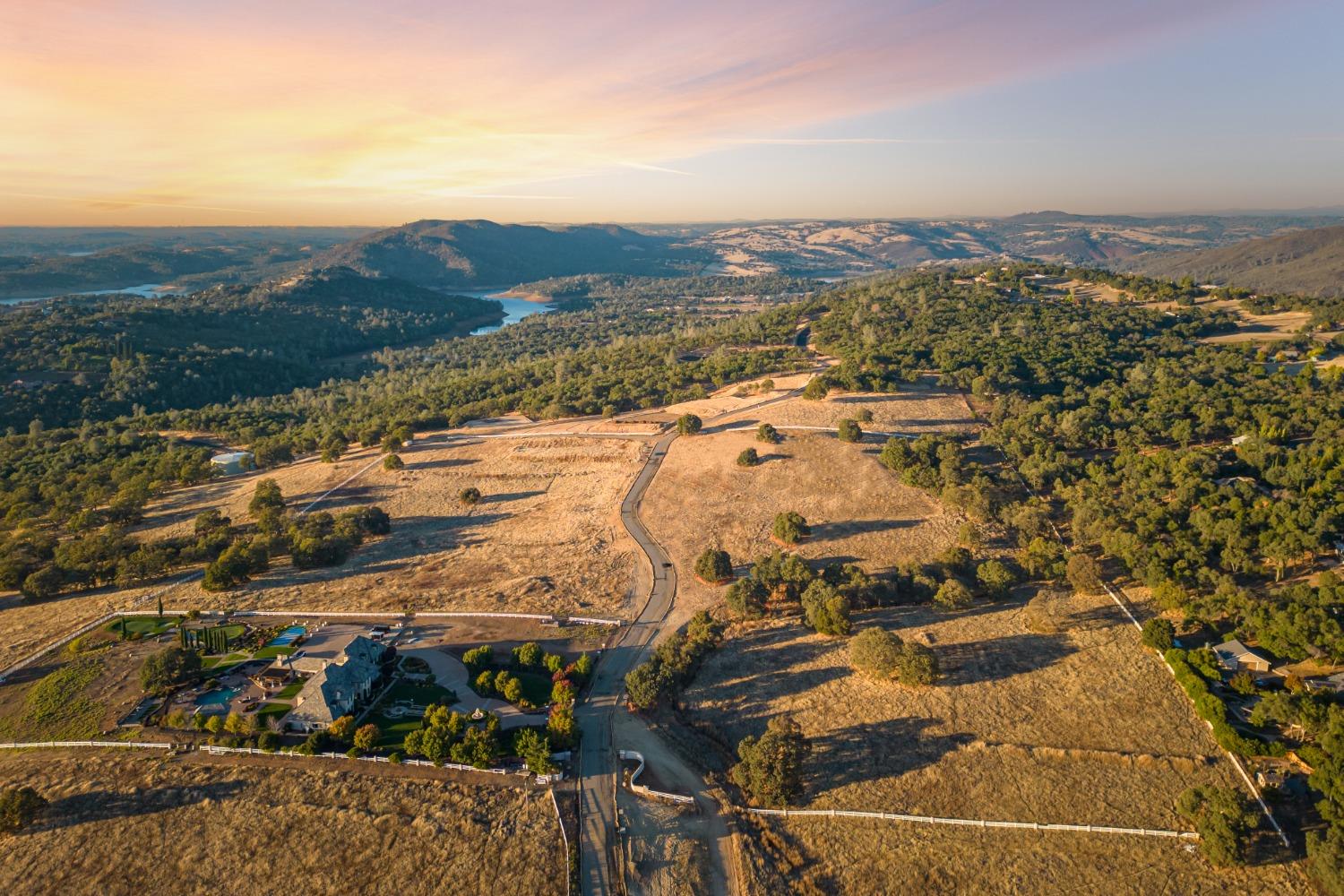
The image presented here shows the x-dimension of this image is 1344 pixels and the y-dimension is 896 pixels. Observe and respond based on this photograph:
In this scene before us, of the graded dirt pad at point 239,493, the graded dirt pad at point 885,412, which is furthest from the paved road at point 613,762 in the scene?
the graded dirt pad at point 239,493

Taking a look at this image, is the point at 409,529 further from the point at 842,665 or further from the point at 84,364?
the point at 84,364

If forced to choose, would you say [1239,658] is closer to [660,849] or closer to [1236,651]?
[1236,651]

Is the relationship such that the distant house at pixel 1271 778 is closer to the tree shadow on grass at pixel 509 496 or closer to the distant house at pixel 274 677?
the distant house at pixel 274 677

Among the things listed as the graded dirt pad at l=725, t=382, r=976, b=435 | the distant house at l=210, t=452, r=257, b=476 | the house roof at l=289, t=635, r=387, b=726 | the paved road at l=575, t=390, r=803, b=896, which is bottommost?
the distant house at l=210, t=452, r=257, b=476

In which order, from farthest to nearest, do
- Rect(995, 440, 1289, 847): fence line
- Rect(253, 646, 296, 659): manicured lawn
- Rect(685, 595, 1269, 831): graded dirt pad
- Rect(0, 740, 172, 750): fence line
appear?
Rect(253, 646, 296, 659): manicured lawn
Rect(0, 740, 172, 750): fence line
Rect(685, 595, 1269, 831): graded dirt pad
Rect(995, 440, 1289, 847): fence line

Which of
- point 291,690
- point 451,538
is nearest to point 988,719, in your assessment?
→ point 291,690

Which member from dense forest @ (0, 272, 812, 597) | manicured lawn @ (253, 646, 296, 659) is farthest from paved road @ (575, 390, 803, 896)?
dense forest @ (0, 272, 812, 597)

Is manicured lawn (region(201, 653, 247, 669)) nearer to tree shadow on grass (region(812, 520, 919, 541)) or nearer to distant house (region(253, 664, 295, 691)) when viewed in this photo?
distant house (region(253, 664, 295, 691))
